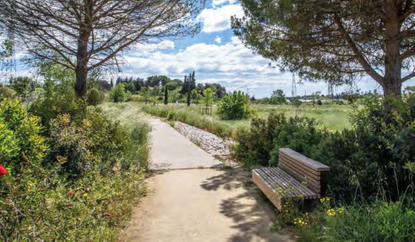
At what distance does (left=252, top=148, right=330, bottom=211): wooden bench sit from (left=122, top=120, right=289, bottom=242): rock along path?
30 cm

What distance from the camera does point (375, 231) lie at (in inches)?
91.0

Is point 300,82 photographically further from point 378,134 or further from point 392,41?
point 378,134

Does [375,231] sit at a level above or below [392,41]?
below

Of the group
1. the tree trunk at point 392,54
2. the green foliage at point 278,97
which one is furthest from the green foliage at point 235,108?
the tree trunk at point 392,54

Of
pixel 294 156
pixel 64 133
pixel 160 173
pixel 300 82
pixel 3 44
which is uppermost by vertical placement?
pixel 3 44

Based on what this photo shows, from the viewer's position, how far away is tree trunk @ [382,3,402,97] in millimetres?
5344

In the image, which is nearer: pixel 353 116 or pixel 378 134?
pixel 378 134

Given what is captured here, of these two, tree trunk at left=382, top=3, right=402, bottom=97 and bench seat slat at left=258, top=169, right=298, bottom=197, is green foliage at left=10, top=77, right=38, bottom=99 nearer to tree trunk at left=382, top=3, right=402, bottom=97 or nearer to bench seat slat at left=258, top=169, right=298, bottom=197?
bench seat slat at left=258, top=169, right=298, bottom=197

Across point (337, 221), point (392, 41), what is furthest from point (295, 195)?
point (392, 41)

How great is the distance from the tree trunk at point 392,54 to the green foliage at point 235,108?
47.5ft

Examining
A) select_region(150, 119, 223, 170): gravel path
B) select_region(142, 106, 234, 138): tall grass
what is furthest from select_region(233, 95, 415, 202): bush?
select_region(142, 106, 234, 138): tall grass

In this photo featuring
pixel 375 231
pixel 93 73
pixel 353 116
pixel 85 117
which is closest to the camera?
pixel 375 231

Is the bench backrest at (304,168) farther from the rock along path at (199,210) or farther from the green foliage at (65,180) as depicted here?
the green foliage at (65,180)

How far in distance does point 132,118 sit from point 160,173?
171 centimetres
